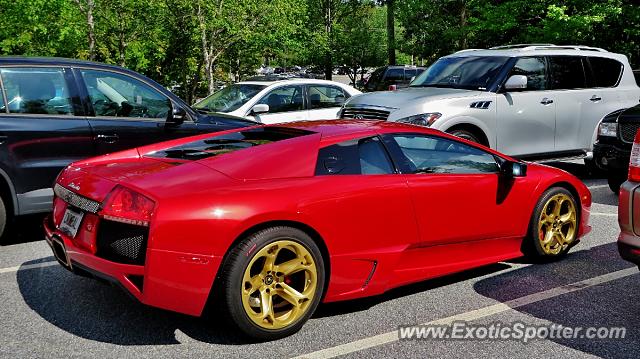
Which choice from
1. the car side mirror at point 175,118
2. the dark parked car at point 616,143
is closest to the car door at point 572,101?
Result: the dark parked car at point 616,143

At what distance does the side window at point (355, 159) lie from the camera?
168 inches

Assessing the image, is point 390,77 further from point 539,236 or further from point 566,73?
point 539,236

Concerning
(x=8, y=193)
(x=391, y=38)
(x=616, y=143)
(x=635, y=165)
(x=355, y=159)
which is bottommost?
(x=616, y=143)

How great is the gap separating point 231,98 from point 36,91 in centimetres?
511

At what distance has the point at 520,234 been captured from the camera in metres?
5.25

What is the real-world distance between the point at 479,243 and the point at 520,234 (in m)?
0.51

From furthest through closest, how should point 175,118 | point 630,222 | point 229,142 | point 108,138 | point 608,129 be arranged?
point 608,129 → point 175,118 → point 108,138 → point 229,142 → point 630,222

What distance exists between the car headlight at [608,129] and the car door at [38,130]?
21.1 ft

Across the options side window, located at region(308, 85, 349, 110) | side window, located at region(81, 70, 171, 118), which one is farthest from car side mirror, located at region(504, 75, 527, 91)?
side window, located at region(81, 70, 171, 118)

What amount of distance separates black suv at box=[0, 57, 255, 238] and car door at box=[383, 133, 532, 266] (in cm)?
336

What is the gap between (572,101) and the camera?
9.68 metres

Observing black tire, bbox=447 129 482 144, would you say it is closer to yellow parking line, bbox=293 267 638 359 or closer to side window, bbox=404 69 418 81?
yellow parking line, bbox=293 267 638 359

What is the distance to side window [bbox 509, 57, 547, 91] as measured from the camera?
30.8ft

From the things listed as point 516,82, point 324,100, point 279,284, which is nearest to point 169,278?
point 279,284
